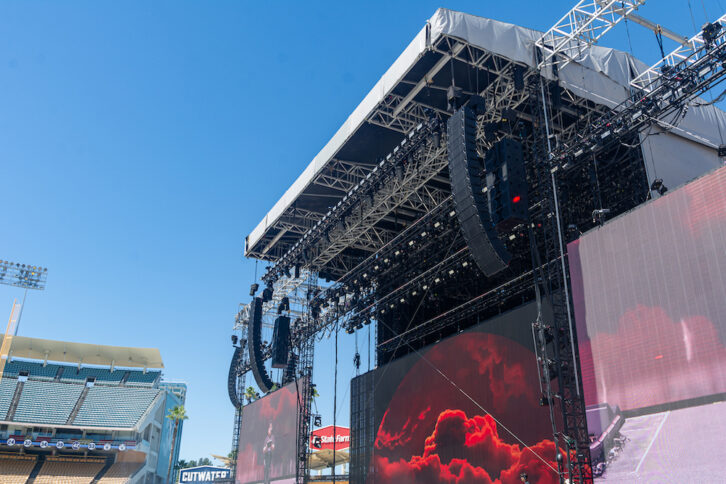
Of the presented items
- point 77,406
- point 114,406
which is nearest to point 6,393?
point 77,406

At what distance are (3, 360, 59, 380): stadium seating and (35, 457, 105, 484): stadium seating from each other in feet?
26.5

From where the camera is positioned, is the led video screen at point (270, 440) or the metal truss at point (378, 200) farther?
the led video screen at point (270, 440)

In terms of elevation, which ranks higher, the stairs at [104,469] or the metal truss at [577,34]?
the metal truss at [577,34]

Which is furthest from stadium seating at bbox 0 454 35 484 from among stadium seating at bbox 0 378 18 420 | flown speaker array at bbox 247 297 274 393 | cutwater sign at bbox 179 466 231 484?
flown speaker array at bbox 247 297 274 393

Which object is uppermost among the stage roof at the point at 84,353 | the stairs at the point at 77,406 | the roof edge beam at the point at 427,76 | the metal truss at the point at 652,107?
the roof edge beam at the point at 427,76

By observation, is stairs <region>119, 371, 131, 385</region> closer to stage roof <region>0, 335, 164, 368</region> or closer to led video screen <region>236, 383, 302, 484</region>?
stage roof <region>0, 335, 164, 368</region>

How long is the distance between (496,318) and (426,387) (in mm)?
3903

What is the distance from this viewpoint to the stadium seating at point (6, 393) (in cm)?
4166

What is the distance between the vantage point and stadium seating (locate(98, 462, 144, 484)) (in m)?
40.7

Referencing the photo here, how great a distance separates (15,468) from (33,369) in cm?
930

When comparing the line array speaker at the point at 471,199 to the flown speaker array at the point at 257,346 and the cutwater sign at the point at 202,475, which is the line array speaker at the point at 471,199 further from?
the cutwater sign at the point at 202,475

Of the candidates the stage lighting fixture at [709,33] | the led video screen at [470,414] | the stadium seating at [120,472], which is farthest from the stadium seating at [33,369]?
the stage lighting fixture at [709,33]

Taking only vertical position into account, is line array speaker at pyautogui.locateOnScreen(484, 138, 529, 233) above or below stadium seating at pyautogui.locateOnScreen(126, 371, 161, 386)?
below

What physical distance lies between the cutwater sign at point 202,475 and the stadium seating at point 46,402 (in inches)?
364
